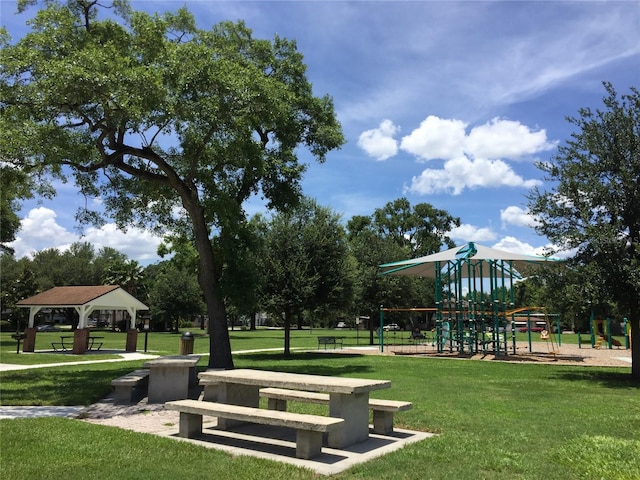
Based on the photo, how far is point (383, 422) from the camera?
7219 millimetres

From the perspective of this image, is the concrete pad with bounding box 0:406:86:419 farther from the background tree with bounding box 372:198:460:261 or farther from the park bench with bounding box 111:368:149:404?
the background tree with bounding box 372:198:460:261

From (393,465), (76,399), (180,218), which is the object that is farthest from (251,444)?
(180,218)

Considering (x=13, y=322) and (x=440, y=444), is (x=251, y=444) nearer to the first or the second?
(x=440, y=444)

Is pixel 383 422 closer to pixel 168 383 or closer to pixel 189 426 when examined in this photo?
pixel 189 426

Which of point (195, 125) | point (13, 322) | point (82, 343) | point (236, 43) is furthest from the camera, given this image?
point (13, 322)

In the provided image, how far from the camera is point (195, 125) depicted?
1327 centimetres

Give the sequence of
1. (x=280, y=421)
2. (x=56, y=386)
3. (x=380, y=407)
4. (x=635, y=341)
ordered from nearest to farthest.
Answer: (x=280, y=421), (x=380, y=407), (x=56, y=386), (x=635, y=341)

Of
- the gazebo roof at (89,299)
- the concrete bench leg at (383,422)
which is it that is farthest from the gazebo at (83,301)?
the concrete bench leg at (383,422)

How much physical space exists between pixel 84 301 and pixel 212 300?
54.1ft

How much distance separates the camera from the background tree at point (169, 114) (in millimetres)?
11375

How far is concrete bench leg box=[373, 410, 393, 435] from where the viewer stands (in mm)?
7203

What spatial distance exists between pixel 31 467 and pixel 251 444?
2423 millimetres

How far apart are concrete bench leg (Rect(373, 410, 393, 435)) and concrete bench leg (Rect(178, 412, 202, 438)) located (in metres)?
2.41

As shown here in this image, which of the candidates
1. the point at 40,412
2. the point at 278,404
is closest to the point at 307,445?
the point at 278,404
